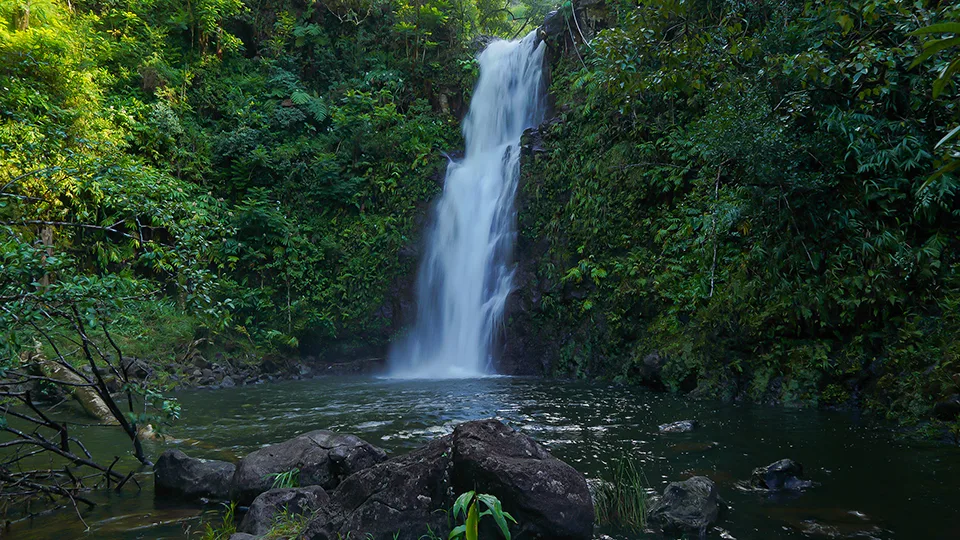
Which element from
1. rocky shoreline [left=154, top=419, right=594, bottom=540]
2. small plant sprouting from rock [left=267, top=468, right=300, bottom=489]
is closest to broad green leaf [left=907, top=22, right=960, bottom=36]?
rocky shoreline [left=154, top=419, right=594, bottom=540]

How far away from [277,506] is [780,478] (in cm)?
443

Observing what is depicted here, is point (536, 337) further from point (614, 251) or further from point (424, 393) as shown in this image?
point (424, 393)

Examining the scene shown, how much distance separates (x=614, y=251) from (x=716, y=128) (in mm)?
4792

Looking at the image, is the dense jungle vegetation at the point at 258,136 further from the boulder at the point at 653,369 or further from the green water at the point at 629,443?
the boulder at the point at 653,369

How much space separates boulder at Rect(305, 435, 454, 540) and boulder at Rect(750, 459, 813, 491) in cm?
303

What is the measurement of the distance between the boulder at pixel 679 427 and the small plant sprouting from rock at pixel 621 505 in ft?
9.64

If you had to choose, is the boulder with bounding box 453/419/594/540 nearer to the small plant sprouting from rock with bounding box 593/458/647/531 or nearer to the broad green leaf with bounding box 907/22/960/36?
the small plant sprouting from rock with bounding box 593/458/647/531

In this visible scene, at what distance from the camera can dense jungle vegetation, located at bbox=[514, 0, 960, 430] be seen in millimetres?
6270

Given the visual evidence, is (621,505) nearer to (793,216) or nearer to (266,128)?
(793,216)

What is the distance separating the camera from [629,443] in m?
6.72

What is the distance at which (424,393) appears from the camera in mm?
11133

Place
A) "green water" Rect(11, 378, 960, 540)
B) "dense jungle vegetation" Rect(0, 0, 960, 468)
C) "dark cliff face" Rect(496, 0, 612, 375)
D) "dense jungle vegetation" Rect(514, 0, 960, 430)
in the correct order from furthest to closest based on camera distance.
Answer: "dark cliff face" Rect(496, 0, 612, 375) < "dense jungle vegetation" Rect(514, 0, 960, 430) < "dense jungle vegetation" Rect(0, 0, 960, 468) < "green water" Rect(11, 378, 960, 540)

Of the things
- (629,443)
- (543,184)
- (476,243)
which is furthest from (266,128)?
(629,443)

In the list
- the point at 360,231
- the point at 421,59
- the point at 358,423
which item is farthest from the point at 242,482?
the point at 421,59
